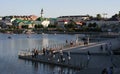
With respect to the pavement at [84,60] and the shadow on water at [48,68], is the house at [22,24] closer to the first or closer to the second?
the pavement at [84,60]

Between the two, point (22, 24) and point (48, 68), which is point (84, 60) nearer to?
point (48, 68)

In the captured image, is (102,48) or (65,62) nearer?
(65,62)

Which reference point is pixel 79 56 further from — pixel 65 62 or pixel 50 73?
pixel 50 73

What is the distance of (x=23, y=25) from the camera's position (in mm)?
185625

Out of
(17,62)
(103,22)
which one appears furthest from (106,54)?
(103,22)

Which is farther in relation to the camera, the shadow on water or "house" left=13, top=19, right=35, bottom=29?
"house" left=13, top=19, right=35, bottom=29

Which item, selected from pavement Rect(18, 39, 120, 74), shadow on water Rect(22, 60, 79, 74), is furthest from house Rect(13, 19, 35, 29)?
shadow on water Rect(22, 60, 79, 74)

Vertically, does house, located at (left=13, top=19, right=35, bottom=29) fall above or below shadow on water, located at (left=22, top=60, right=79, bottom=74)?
below

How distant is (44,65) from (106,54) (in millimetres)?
6794

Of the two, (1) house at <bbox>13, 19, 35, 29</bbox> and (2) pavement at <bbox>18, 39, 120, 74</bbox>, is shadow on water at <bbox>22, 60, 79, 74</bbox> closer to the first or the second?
(2) pavement at <bbox>18, 39, 120, 74</bbox>

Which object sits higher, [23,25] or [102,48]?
[102,48]

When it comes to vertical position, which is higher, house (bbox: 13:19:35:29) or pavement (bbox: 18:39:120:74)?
pavement (bbox: 18:39:120:74)

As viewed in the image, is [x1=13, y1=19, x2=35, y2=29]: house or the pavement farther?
[x1=13, y1=19, x2=35, y2=29]: house

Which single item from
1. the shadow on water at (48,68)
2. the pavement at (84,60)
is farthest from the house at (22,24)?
the shadow on water at (48,68)
